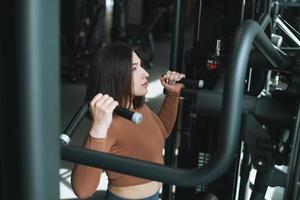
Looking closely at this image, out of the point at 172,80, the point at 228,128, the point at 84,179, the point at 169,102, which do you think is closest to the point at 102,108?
the point at 84,179

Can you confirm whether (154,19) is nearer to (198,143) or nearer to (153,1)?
(153,1)

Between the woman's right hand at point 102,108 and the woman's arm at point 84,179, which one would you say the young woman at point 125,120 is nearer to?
the woman's arm at point 84,179

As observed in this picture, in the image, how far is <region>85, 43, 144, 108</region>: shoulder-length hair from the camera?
5.08 feet

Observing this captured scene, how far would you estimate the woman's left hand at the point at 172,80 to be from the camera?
5.39ft

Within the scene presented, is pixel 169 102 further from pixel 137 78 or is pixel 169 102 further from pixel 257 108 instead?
pixel 257 108

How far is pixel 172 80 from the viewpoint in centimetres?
166

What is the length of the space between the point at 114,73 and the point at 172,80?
0.25 m

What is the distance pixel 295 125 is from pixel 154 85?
505 centimetres

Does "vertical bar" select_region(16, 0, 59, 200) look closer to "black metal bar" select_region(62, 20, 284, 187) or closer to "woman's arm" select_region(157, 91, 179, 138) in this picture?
"black metal bar" select_region(62, 20, 284, 187)

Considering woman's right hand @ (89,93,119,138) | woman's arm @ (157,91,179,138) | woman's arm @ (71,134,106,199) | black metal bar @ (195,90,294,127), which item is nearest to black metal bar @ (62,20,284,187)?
black metal bar @ (195,90,294,127)

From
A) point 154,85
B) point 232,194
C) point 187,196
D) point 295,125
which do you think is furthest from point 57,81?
point 154,85

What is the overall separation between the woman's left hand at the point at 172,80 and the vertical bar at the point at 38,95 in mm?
1041

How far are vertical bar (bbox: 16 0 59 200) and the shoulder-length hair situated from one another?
3.03ft

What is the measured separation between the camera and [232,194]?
1657 mm
